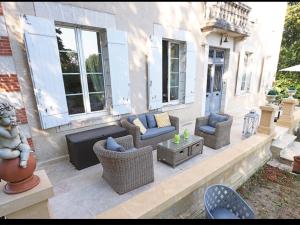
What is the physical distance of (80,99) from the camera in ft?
12.2

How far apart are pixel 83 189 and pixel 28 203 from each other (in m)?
1.03

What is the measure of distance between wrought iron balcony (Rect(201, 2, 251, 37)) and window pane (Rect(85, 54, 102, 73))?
3360 millimetres

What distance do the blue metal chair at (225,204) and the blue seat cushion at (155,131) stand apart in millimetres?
1792

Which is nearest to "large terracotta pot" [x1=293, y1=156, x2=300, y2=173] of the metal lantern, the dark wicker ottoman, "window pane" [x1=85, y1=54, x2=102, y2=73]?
the metal lantern

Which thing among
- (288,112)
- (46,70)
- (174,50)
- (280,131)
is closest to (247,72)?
(288,112)

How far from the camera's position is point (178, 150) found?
318 cm

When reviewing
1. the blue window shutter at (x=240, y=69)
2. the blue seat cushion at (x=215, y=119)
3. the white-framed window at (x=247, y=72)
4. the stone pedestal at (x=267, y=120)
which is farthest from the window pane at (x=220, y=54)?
the blue seat cushion at (x=215, y=119)

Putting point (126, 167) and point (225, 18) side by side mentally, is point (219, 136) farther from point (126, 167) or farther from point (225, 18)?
point (225, 18)

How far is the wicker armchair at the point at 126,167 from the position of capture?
244 centimetres

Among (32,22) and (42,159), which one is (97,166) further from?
(32,22)

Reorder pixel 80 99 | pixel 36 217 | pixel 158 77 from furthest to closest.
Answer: pixel 158 77
pixel 80 99
pixel 36 217

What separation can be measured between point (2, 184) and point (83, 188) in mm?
1052

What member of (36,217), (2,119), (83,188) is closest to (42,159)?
(83,188)

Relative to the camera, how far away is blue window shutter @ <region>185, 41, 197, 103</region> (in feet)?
16.8
